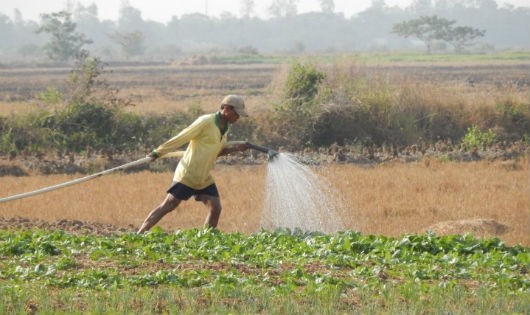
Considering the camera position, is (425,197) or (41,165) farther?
(41,165)

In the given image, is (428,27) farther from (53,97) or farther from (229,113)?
(229,113)

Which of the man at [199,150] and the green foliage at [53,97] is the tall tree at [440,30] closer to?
the green foliage at [53,97]

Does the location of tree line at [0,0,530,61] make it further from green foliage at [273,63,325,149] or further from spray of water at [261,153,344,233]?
spray of water at [261,153,344,233]

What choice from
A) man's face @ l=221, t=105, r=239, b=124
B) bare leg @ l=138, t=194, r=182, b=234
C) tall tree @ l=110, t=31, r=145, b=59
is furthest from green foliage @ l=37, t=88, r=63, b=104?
tall tree @ l=110, t=31, r=145, b=59

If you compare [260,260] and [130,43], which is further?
[130,43]

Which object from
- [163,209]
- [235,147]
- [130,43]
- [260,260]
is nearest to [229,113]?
[235,147]

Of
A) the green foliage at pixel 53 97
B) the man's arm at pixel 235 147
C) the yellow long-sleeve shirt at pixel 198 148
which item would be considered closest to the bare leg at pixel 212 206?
the yellow long-sleeve shirt at pixel 198 148

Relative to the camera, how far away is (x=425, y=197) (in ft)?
48.1

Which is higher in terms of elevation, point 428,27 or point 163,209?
point 163,209

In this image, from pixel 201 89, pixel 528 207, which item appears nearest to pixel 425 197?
pixel 528 207

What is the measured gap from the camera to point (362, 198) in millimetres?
14586

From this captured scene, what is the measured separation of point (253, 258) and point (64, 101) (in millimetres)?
13493

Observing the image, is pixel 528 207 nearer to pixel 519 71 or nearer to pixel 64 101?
pixel 64 101

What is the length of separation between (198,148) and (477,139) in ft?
39.3
